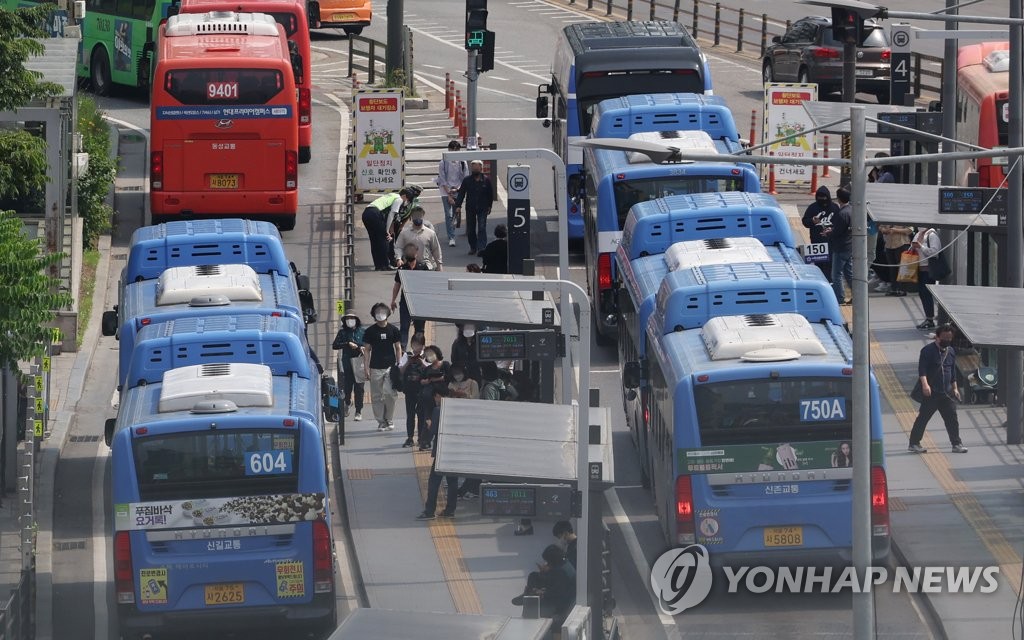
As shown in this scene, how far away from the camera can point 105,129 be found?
37.3 metres

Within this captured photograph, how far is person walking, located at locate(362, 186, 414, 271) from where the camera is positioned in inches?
1225

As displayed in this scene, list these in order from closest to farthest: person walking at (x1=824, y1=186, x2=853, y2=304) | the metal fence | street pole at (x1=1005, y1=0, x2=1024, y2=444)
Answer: street pole at (x1=1005, y1=0, x2=1024, y2=444) < person walking at (x1=824, y1=186, x2=853, y2=304) < the metal fence

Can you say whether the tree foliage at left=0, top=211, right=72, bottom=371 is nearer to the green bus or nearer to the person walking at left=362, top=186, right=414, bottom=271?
the person walking at left=362, top=186, right=414, bottom=271

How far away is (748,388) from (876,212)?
5574mm

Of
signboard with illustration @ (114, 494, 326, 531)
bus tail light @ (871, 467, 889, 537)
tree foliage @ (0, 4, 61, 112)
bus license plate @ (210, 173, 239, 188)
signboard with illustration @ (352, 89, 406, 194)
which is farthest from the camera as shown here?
signboard with illustration @ (352, 89, 406, 194)

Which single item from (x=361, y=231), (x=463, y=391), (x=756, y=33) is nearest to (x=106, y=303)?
(x=361, y=231)

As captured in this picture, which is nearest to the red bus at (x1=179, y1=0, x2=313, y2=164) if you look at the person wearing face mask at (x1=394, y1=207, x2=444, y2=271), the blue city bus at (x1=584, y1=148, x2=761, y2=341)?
the person wearing face mask at (x1=394, y1=207, x2=444, y2=271)

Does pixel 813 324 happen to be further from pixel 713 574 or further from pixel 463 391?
pixel 463 391

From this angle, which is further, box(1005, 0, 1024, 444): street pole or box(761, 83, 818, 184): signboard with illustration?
box(761, 83, 818, 184): signboard with illustration

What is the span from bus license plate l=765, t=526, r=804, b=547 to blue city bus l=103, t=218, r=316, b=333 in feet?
26.9

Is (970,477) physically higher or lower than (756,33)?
lower

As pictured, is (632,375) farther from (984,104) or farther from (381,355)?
(984,104)

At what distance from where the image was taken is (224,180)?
3259 cm

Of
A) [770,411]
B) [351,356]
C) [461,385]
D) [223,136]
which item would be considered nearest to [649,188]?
[351,356]
